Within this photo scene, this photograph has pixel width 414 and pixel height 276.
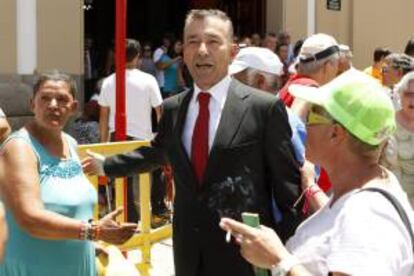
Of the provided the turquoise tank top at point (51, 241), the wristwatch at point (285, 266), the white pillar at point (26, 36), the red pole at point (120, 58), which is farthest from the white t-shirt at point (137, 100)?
the wristwatch at point (285, 266)

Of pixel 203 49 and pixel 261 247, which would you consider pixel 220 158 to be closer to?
pixel 203 49

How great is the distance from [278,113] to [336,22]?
39.6ft

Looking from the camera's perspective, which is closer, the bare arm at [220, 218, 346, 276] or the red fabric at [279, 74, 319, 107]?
the bare arm at [220, 218, 346, 276]

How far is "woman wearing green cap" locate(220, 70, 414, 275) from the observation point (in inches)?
77.0

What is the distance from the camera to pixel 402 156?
4.95 m

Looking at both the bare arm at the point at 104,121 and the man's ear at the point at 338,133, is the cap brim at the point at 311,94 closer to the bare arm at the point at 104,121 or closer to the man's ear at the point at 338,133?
the man's ear at the point at 338,133

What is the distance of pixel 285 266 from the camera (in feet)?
6.93

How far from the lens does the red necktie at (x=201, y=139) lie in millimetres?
3307

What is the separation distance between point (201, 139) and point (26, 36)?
7.16m

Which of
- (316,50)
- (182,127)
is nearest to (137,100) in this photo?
(316,50)

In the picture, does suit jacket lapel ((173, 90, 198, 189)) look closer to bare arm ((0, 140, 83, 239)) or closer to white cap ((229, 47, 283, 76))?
bare arm ((0, 140, 83, 239))

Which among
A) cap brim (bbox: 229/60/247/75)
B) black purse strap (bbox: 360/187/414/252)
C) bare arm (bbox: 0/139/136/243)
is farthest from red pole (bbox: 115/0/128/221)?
black purse strap (bbox: 360/187/414/252)

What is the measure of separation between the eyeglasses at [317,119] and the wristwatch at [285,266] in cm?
40

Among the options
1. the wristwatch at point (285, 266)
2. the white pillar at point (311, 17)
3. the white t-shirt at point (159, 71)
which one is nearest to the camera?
the wristwatch at point (285, 266)
